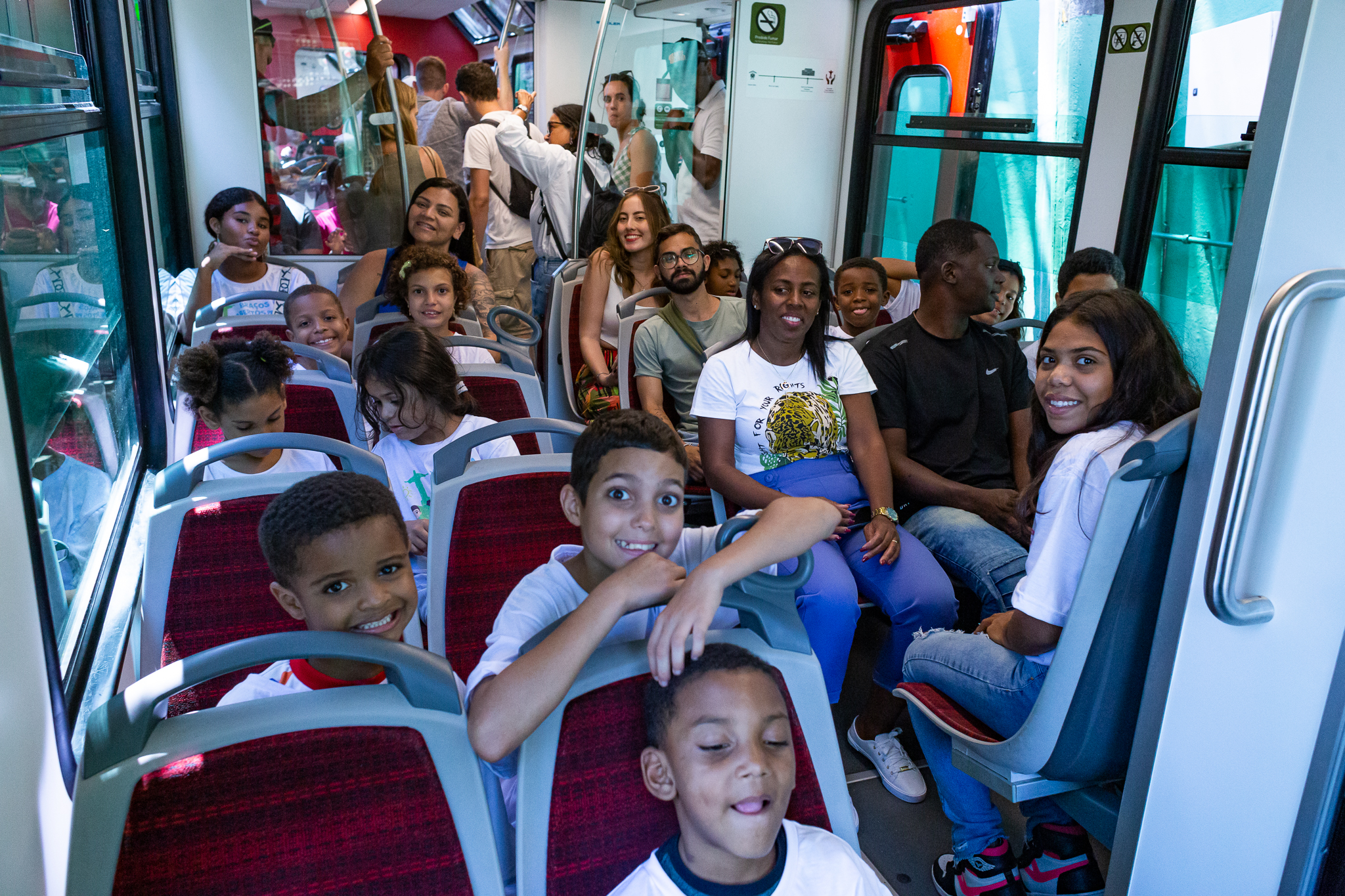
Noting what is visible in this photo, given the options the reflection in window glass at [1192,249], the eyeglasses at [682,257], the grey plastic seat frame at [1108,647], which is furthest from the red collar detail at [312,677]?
the reflection in window glass at [1192,249]

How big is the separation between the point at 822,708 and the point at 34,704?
1104 mm

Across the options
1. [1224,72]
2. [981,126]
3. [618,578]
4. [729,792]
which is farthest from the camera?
[981,126]

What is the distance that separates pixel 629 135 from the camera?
6074 mm

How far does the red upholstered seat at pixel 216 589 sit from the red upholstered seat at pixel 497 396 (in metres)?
1.03

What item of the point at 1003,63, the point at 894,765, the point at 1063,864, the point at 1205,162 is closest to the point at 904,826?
the point at 894,765

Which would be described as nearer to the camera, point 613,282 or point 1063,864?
point 1063,864

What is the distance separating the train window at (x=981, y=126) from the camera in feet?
14.6

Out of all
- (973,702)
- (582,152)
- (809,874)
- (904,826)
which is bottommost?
(904,826)

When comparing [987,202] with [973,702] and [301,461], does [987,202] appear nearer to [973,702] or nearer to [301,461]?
[973,702]

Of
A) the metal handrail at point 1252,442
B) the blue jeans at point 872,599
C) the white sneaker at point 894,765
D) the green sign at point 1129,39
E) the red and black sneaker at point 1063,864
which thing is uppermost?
the green sign at point 1129,39

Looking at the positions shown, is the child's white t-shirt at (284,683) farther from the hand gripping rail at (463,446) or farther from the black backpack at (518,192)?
the black backpack at (518,192)

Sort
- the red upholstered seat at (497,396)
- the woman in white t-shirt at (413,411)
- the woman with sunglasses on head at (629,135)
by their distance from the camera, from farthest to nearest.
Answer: the woman with sunglasses on head at (629,135) → the red upholstered seat at (497,396) → the woman in white t-shirt at (413,411)

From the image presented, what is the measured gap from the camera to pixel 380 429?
261 centimetres

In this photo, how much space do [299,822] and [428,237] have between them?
3630mm
